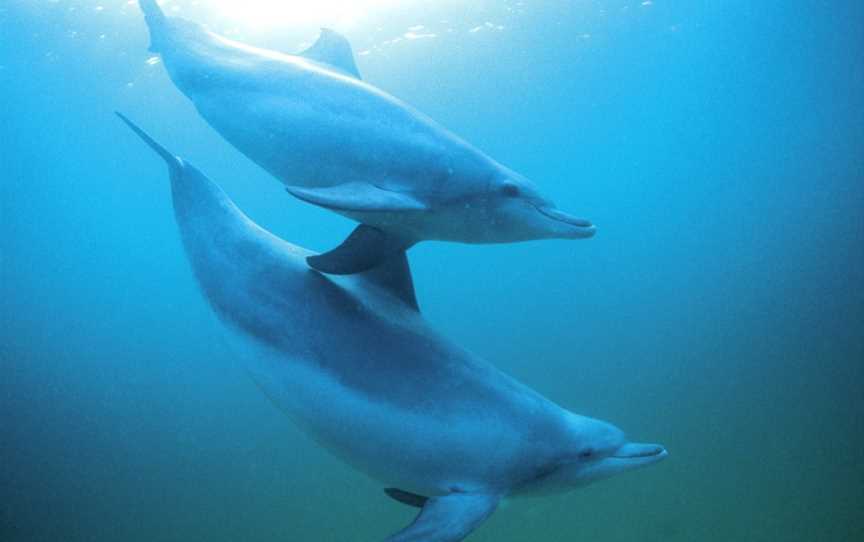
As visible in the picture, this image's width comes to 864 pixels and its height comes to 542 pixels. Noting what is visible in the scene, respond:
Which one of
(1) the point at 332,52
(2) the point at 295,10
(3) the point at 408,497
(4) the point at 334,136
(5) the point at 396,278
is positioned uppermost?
(2) the point at 295,10

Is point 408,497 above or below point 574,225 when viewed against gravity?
below

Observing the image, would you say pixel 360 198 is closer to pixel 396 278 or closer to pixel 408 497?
pixel 396 278

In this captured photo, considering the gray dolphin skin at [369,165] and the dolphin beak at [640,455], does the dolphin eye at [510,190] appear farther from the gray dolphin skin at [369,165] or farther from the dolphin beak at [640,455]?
the dolphin beak at [640,455]

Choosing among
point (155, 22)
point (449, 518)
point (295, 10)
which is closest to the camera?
point (449, 518)

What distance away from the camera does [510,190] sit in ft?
11.8

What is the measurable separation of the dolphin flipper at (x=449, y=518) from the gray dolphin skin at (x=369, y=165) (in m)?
1.51

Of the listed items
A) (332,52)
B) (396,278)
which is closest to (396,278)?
(396,278)

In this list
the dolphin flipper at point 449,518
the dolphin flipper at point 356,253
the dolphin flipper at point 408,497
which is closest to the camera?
the dolphin flipper at point 449,518

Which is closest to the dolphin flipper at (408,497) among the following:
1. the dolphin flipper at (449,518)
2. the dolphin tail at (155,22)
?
the dolphin flipper at (449,518)

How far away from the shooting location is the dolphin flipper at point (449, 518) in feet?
10.3

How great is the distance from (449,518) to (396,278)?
1599 millimetres

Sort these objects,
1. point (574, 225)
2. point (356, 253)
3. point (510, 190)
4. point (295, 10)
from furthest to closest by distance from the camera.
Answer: point (295, 10) < point (356, 253) < point (510, 190) < point (574, 225)

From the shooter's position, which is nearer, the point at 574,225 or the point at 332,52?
the point at 574,225

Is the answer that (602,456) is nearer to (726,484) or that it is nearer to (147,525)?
(726,484)
